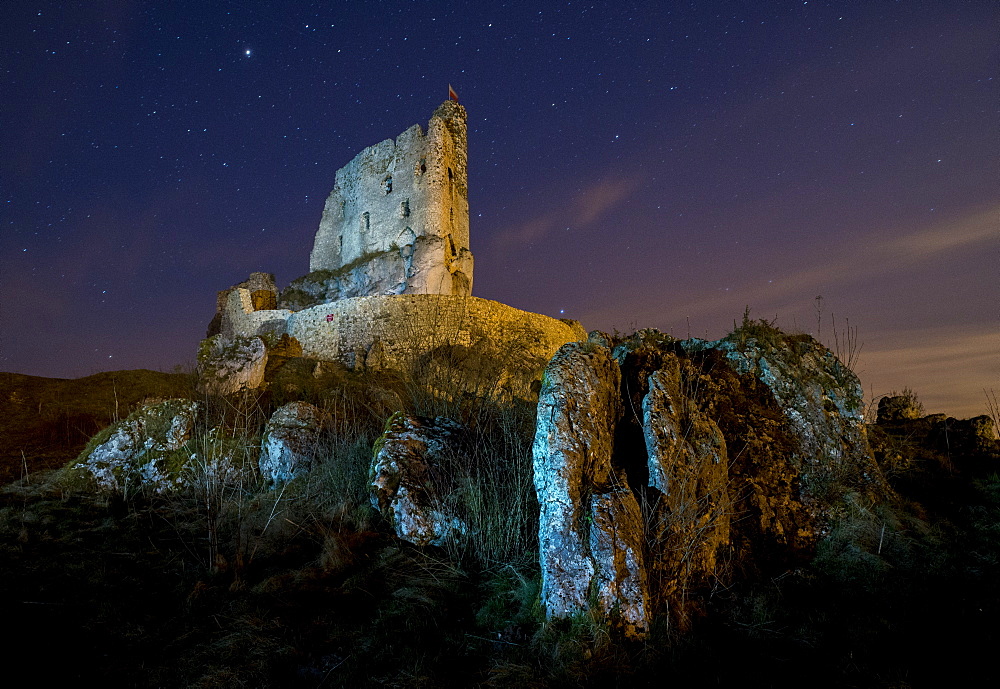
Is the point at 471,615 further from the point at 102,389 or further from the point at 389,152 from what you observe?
the point at 389,152

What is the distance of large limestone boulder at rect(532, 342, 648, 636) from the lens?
299cm

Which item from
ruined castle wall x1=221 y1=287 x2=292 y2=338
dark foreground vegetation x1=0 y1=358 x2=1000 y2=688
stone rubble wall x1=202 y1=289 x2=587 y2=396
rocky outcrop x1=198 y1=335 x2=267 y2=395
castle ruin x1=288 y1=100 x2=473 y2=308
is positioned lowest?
dark foreground vegetation x1=0 y1=358 x2=1000 y2=688

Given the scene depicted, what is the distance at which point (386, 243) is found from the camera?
89.0ft

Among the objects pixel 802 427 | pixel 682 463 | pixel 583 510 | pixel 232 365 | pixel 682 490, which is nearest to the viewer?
pixel 583 510

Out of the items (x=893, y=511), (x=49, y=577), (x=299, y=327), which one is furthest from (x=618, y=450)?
(x=299, y=327)

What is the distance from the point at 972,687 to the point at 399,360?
14.1 metres

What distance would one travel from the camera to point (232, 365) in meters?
11.0

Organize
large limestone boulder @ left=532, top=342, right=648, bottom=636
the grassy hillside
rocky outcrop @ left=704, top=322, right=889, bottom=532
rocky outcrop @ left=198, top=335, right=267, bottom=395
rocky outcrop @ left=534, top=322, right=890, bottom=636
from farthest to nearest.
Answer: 1. rocky outcrop @ left=198, top=335, right=267, bottom=395
2. the grassy hillside
3. rocky outcrop @ left=704, top=322, right=889, bottom=532
4. rocky outcrop @ left=534, top=322, right=890, bottom=636
5. large limestone boulder @ left=532, top=342, right=648, bottom=636

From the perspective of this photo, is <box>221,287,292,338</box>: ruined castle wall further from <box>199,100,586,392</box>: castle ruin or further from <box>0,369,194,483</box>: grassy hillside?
<box>0,369,194,483</box>: grassy hillside

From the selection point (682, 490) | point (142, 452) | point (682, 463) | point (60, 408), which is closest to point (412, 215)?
point (60, 408)

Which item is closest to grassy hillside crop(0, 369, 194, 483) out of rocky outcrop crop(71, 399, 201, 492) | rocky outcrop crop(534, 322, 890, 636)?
rocky outcrop crop(71, 399, 201, 492)

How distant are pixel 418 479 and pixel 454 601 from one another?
4.83ft

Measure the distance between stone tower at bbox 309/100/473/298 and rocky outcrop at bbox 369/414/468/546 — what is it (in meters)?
19.3

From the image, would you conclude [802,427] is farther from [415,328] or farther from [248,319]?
[248,319]
